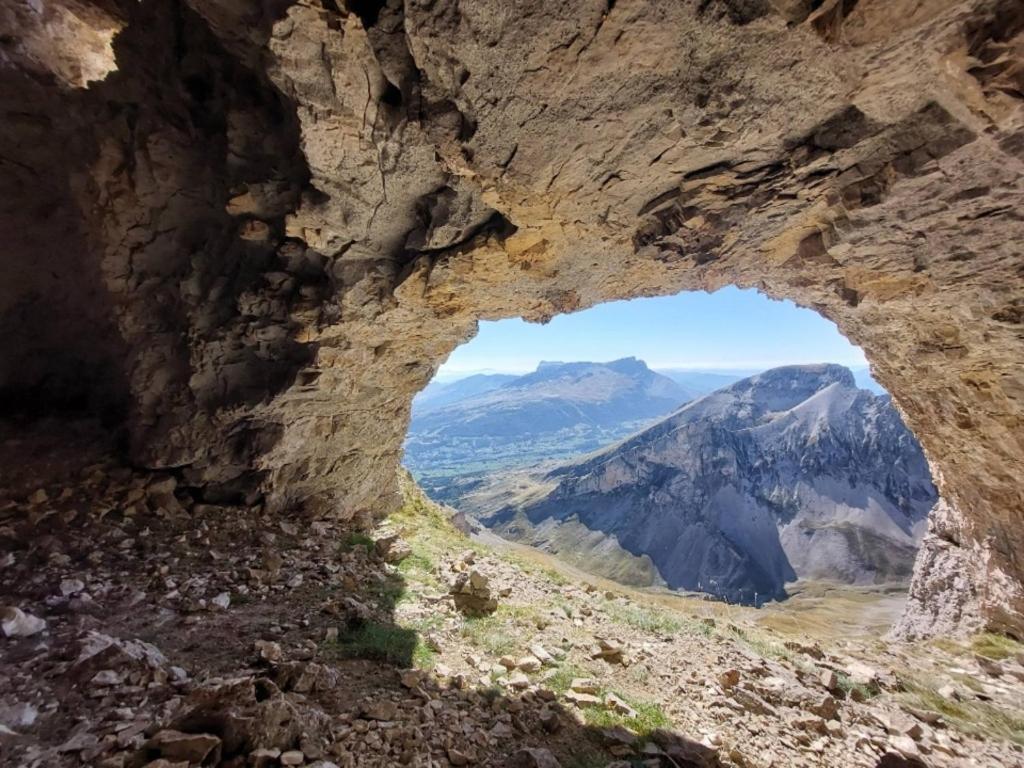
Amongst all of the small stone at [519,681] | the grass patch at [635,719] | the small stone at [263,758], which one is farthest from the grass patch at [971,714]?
the small stone at [263,758]

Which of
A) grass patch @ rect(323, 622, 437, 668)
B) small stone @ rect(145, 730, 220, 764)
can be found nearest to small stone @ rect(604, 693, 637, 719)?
grass patch @ rect(323, 622, 437, 668)

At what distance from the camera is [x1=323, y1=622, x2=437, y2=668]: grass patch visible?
6.66 metres

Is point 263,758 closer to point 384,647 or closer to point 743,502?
point 384,647

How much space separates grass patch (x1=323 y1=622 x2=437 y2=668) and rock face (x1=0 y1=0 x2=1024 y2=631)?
17.7ft

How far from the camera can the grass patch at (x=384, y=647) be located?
6656 mm

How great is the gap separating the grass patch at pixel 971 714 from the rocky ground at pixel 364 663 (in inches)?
1.8

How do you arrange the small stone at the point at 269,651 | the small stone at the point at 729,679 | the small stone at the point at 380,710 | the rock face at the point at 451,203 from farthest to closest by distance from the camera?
the small stone at the point at 729,679 → the small stone at the point at 269,651 → the small stone at the point at 380,710 → the rock face at the point at 451,203

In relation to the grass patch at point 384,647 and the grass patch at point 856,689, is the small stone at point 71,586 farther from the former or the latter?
the grass patch at point 856,689

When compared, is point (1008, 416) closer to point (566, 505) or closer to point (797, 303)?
point (797, 303)

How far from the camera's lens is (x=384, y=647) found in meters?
6.87

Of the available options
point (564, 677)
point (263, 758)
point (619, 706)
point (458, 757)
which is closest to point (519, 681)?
point (564, 677)

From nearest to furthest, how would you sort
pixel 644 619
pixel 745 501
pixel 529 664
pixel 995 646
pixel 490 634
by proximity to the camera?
pixel 529 664
pixel 490 634
pixel 644 619
pixel 995 646
pixel 745 501

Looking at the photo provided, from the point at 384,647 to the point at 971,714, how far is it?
10654 millimetres

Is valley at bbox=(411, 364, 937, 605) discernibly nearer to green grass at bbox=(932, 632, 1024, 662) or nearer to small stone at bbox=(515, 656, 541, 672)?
green grass at bbox=(932, 632, 1024, 662)
